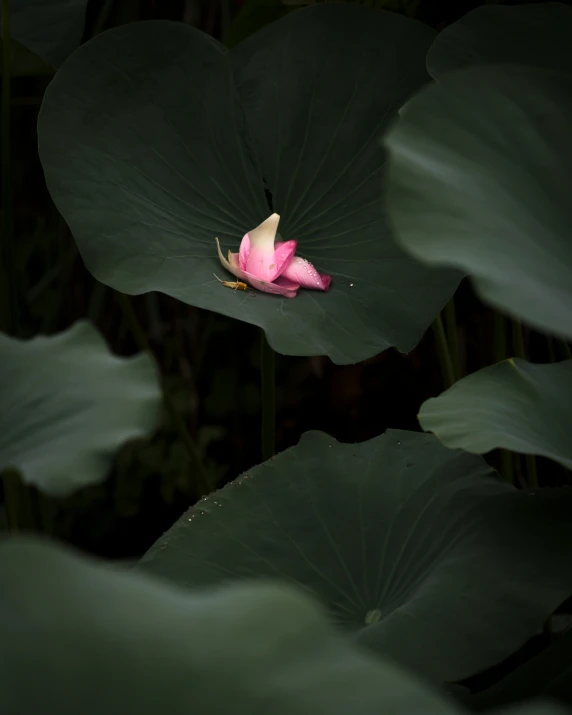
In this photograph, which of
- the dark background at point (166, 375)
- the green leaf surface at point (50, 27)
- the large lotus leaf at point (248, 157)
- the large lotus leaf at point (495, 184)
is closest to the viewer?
the large lotus leaf at point (495, 184)

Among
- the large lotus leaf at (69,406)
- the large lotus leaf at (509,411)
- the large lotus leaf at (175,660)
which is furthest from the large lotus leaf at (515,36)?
the large lotus leaf at (175,660)

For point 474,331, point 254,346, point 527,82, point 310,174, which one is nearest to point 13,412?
point 527,82

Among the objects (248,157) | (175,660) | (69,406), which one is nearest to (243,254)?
(248,157)

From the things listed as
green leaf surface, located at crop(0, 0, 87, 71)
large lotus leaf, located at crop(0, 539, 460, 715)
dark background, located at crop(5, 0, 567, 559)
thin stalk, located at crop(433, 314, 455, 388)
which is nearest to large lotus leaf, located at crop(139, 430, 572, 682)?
thin stalk, located at crop(433, 314, 455, 388)

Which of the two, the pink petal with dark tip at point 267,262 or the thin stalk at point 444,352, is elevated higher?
the pink petal with dark tip at point 267,262

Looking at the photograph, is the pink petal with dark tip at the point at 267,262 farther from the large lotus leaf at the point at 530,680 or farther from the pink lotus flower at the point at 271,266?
the large lotus leaf at the point at 530,680

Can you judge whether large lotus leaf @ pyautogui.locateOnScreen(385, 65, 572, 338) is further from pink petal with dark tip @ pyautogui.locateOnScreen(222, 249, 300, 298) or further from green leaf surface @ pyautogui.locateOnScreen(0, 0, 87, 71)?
green leaf surface @ pyautogui.locateOnScreen(0, 0, 87, 71)
